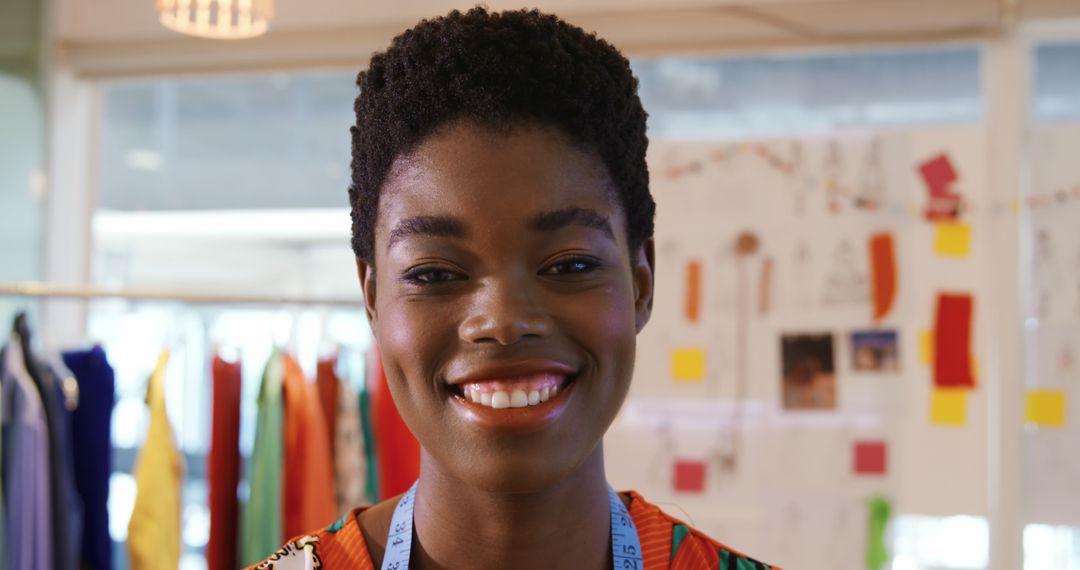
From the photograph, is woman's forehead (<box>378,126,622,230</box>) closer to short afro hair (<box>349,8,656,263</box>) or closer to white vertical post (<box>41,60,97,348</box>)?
short afro hair (<box>349,8,656,263</box>)

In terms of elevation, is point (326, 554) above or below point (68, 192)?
below

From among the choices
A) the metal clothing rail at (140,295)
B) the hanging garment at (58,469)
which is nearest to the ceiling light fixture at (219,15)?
the metal clothing rail at (140,295)

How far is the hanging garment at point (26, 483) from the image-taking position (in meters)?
2.13

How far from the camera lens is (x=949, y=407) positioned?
114 inches

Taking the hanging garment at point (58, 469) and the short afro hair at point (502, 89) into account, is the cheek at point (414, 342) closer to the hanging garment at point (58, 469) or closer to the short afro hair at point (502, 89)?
the short afro hair at point (502, 89)

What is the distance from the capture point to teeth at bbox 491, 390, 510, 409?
881 mm

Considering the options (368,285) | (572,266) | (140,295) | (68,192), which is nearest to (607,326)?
(572,266)

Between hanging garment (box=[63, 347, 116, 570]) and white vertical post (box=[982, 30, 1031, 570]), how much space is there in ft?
7.30

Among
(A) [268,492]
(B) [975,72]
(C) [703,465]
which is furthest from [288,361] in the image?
(B) [975,72]

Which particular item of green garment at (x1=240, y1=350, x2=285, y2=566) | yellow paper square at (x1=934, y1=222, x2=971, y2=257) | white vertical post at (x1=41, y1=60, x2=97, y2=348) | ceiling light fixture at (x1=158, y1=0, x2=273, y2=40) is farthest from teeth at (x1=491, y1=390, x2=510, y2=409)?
white vertical post at (x1=41, y1=60, x2=97, y2=348)

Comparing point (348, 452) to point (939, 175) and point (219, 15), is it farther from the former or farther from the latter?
point (939, 175)

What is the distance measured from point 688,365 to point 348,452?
111cm

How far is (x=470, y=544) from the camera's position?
3.14ft

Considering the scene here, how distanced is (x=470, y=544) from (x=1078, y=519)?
2.43m
